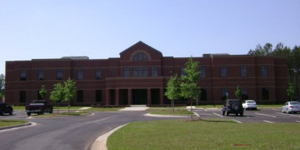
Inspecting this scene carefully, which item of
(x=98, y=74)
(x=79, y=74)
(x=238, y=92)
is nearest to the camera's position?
(x=238, y=92)

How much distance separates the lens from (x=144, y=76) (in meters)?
65.1

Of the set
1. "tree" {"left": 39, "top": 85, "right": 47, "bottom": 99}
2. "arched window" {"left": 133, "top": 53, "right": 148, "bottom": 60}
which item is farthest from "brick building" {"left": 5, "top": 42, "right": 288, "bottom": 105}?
"tree" {"left": 39, "top": 85, "right": 47, "bottom": 99}

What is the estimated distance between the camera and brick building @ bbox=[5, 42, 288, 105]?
65.6m

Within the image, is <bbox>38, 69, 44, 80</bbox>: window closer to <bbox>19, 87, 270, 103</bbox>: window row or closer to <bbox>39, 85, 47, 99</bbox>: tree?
<bbox>19, 87, 270, 103</bbox>: window row

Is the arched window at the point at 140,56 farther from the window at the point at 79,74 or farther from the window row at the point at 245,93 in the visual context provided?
the window row at the point at 245,93

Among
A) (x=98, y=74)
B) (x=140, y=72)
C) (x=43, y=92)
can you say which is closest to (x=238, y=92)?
(x=140, y=72)

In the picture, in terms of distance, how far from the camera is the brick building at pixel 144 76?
65.6 meters

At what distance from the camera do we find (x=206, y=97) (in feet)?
220

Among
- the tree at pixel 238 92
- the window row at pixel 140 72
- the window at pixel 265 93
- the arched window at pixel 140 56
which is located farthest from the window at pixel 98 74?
the window at pixel 265 93

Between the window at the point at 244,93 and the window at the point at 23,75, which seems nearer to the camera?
the window at the point at 244,93

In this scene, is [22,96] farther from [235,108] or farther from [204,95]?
[235,108]

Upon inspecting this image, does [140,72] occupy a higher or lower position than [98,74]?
higher

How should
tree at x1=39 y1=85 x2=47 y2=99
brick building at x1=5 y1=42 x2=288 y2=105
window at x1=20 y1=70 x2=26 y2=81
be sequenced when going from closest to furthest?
tree at x1=39 y1=85 x2=47 y2=99 < brick building at x1=5 y1=42 x2=288 y2=105 < window at x1=20 y1=70 x2=26 y2=81

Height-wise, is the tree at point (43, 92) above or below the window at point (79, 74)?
below
